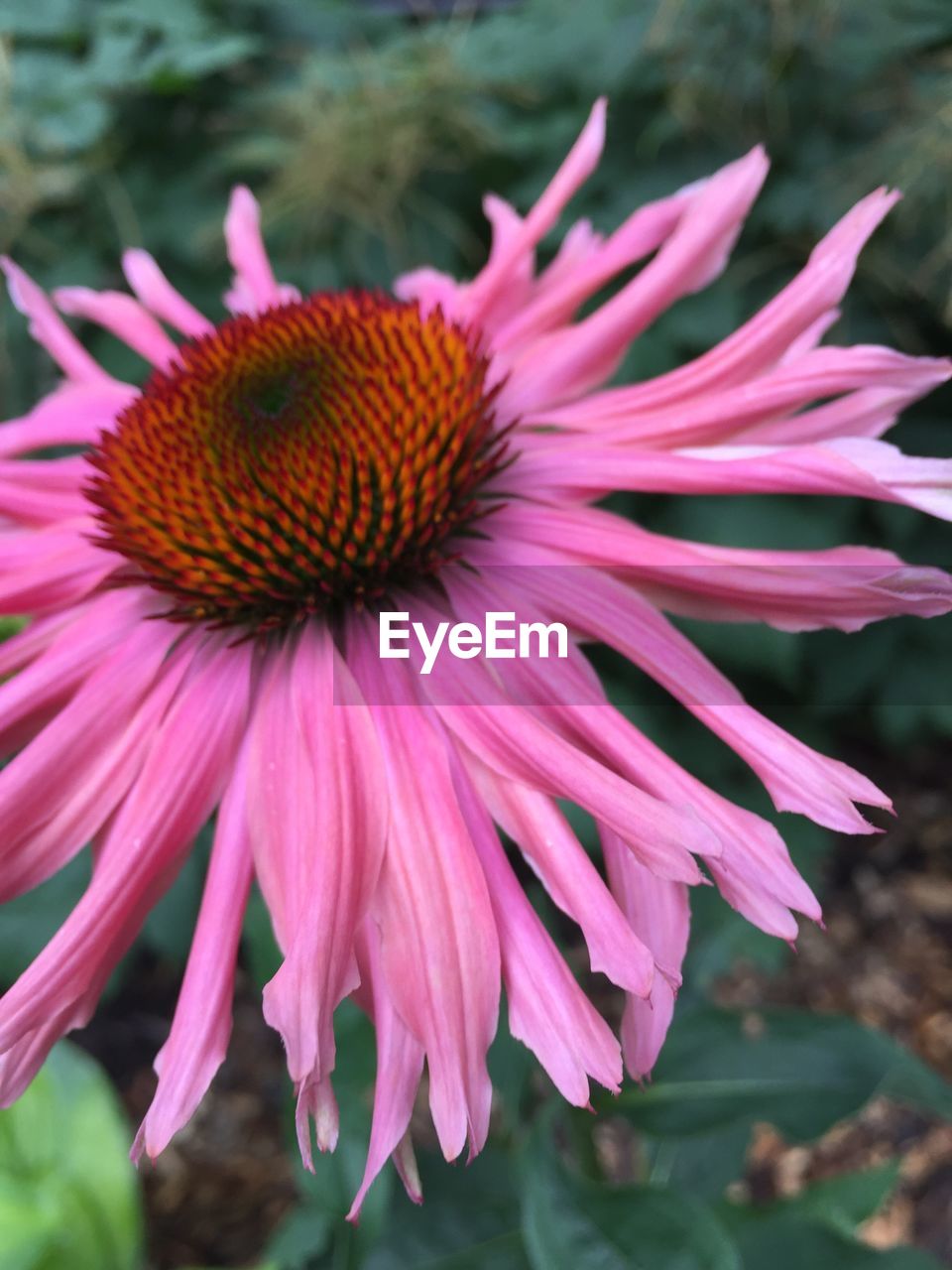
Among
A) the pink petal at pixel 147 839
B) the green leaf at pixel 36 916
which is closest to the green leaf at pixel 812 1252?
the pink petal at pixel 147 839

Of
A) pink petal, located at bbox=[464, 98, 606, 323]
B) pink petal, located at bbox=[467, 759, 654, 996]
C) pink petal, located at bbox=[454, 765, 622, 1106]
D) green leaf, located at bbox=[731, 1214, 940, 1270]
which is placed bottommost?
green leaf, located at bbox=[731, 1214, 940, 1270]

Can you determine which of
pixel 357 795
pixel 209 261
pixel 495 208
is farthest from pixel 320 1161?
pixel 209 261

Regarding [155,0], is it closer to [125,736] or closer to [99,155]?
[99,155]

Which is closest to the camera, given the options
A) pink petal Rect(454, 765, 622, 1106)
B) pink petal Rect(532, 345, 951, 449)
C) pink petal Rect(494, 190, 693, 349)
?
pink petal Rect(454, 765, 622, 1106)

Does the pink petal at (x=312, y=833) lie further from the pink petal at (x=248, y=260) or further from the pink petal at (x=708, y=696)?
the pink petal at (x=248, y=260)

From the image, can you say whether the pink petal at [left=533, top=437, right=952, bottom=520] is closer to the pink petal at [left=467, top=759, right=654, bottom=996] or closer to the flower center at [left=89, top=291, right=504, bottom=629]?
the flower center at [left=89, top=291, right=504, bottom=629]

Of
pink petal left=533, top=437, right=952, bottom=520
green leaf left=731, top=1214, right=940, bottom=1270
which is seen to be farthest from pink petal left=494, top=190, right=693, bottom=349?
green leaf left=731, top=1214, right=940, bottom=1270
